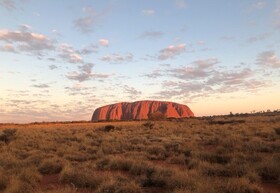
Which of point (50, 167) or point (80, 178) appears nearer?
point (80, 178)

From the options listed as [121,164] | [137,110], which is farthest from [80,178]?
[137,110]

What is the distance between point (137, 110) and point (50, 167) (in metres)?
146

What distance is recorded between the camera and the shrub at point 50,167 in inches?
473

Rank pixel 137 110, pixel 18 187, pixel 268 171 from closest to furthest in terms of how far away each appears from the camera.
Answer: pixel 18 187
pixel 268 171
pixel 137 110

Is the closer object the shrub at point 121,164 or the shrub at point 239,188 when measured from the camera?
the shrub at point 239,188

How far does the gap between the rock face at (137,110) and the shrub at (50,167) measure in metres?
140

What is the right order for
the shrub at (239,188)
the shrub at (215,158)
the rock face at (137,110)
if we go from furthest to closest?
the rock face at (137,110) → the shrub at (215,158) → the shrub at (239,188)

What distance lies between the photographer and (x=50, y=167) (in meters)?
12.4

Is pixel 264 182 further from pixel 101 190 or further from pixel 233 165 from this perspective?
pixel 101 190

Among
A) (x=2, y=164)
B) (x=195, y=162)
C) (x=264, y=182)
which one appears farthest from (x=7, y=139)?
(x=264, y=182)

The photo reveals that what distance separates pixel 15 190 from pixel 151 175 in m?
4.10

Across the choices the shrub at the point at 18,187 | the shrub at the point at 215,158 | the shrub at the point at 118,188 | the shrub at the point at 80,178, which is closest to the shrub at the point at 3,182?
the shrub at the point at 18,187

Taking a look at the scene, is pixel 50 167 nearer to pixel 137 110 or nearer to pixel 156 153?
pixel 156 153

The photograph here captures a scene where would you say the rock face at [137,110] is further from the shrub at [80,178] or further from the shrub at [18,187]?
the shrub at [18,187]
